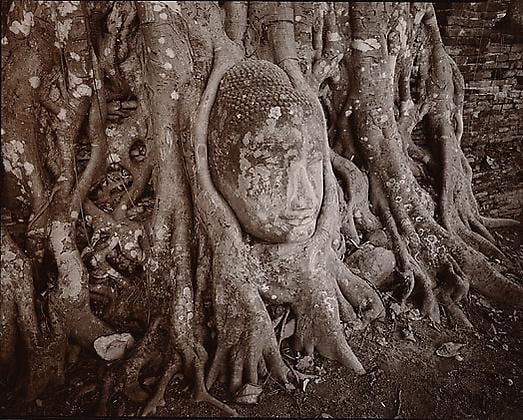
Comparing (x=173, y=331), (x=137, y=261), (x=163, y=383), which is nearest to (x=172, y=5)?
(x=137, y=261)

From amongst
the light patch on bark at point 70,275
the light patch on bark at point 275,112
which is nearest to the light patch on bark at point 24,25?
the light patch on bark at point 70,275

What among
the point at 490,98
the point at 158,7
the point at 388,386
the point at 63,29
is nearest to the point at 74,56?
the point at 63,29

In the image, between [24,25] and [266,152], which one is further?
[24,25]

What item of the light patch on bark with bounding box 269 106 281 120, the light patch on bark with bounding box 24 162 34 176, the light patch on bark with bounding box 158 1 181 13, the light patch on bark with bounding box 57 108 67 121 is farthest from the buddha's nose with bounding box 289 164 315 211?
the light patch on bark with bounding box 24 162 34 176

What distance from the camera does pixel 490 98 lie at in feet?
11.9

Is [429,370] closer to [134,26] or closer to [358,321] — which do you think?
[358,321]

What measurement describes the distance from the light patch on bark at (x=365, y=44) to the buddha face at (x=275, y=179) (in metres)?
0.71

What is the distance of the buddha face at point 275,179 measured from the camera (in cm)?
207

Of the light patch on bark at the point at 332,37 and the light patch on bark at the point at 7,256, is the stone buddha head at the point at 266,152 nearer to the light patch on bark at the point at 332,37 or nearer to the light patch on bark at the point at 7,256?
the light patch on bark at the point at 332,37

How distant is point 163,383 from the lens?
6.75ft

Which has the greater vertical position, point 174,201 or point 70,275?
point 174,201

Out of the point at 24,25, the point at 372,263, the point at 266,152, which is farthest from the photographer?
the point at 372,263

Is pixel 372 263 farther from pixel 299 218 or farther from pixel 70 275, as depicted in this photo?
pixel 70 275

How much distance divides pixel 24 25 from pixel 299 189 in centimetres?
136
